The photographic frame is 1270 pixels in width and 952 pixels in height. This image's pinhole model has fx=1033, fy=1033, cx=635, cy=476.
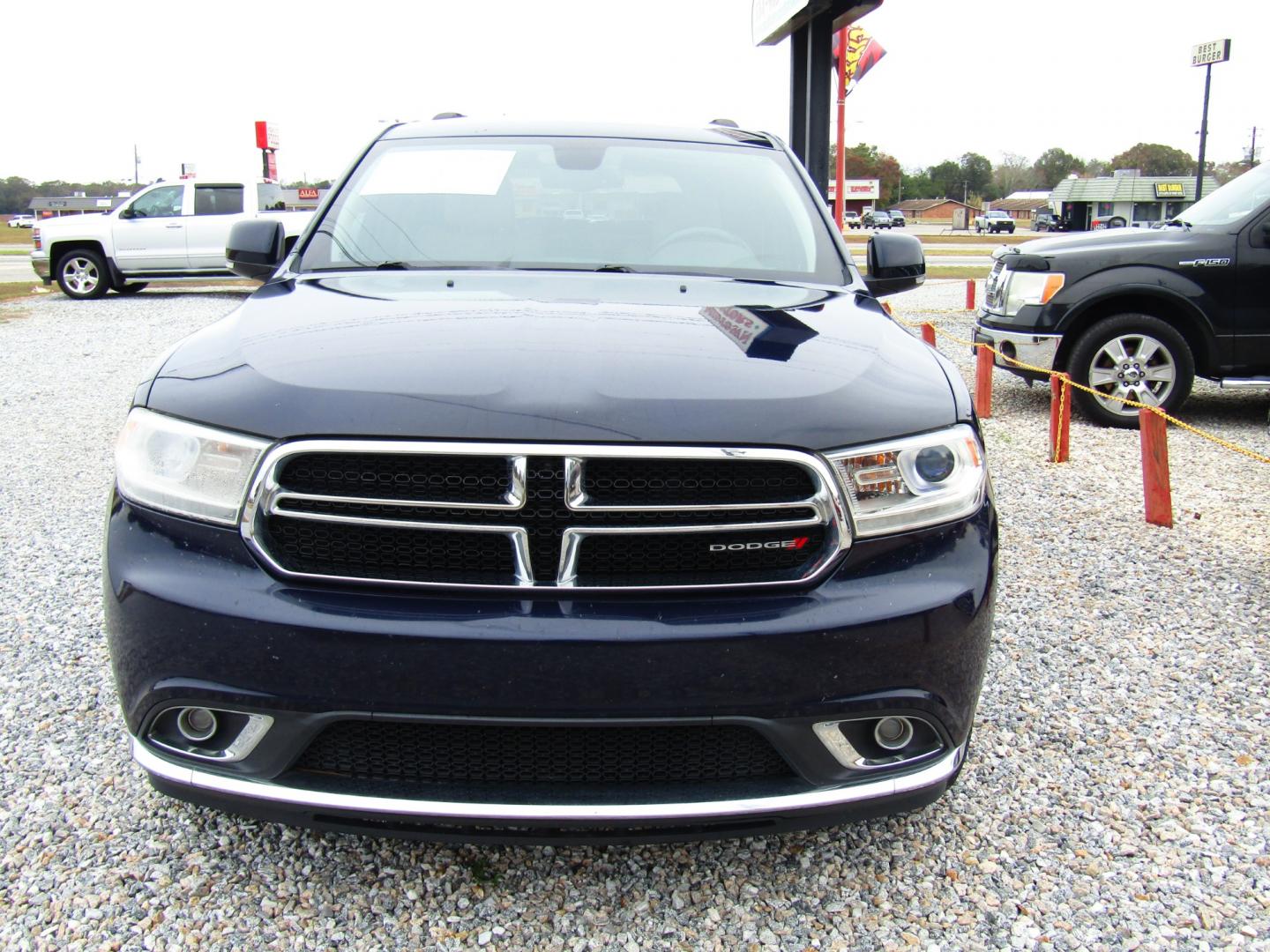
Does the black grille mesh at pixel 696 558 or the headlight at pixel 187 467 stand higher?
the headlight at pixel 187 467

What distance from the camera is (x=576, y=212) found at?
3.27m

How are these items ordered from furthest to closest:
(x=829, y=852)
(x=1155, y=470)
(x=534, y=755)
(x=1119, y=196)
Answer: (x=1119, y=196)
(x=1155, y=470)
(x=829, y=852)
(x=534, y=755)

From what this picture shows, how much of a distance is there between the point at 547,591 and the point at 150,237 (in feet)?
57.8

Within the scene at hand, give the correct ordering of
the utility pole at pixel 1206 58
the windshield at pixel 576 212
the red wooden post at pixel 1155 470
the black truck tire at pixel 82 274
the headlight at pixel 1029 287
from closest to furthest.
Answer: the windshield at pixel 576 212
the red wooden post at pixel 1155 470
the headlight at pixel 1029 287
the black truck tire at pixel 82 274
the utility pole at pixel 1206 58

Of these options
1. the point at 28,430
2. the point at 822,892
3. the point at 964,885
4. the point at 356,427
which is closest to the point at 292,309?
the point at 356,427

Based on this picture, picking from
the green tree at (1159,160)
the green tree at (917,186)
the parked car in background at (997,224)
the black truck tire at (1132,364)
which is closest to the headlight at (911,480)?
the black truck tire at (1132,364)

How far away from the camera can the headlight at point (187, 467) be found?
1934 mm

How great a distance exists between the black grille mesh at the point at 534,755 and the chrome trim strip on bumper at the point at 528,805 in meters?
0.06

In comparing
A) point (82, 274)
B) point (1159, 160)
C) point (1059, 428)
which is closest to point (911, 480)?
point (1059, 428)

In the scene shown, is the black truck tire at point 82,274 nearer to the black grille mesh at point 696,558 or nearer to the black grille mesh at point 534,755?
the black grille mesh at point 534,755

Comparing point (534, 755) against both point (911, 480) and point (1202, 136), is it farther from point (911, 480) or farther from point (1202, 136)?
point (1202, 136)

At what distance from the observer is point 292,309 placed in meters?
2.50

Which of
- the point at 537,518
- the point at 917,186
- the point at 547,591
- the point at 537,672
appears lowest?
the point at 537,672

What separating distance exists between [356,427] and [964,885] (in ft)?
5.37
